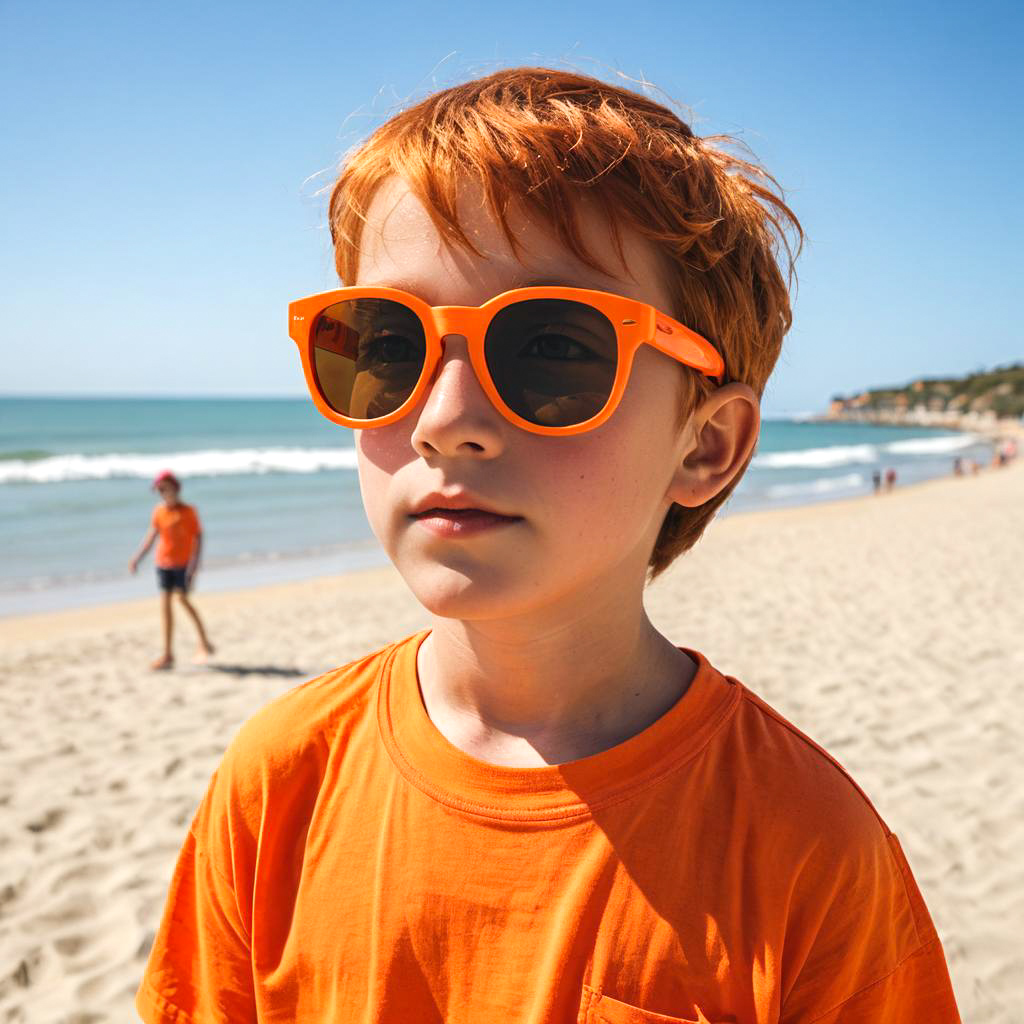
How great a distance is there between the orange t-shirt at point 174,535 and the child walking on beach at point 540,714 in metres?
7.33

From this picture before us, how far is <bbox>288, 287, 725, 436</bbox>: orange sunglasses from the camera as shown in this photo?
1.10 metres

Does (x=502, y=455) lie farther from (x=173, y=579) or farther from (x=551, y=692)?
(x=173, y=579)

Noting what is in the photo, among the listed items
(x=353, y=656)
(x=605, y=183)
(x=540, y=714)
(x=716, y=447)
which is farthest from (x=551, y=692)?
(x=353, y=656)

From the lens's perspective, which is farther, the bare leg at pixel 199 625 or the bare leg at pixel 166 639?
the bare leg at pixel 199 625

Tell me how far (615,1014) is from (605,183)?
112cm

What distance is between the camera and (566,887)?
1.13m

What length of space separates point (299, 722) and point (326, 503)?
22846 millimetres

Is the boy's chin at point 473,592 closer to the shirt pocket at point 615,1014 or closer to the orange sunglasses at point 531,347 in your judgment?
the orange sunglasses at point 531,347

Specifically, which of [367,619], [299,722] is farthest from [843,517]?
[299,722]

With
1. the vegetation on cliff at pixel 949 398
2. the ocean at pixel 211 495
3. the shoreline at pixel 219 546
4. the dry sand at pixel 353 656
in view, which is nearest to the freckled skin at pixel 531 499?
the ocean at pixel 211 495

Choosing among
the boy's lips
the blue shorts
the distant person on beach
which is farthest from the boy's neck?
the blue shorts

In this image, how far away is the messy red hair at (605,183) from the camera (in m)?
1.14

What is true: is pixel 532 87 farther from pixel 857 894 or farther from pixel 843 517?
pixel 843 517

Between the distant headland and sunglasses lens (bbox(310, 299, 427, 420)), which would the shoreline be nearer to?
sunglasses lens (bbox(310, 299, 427, 420))
